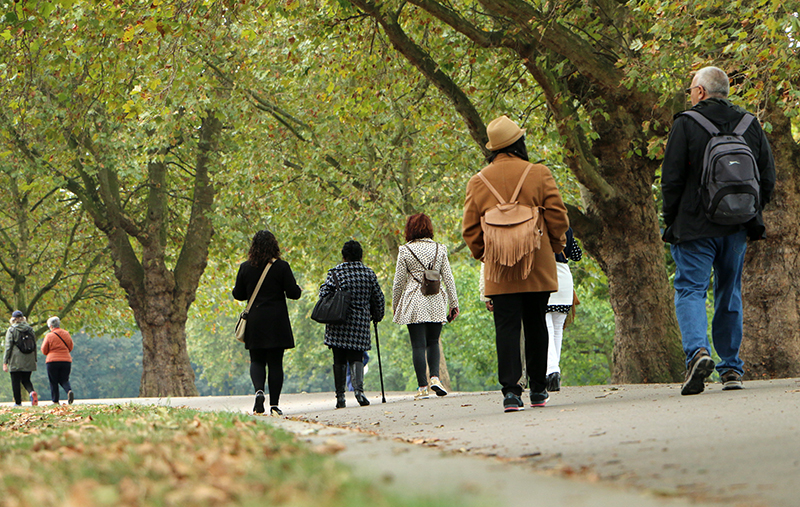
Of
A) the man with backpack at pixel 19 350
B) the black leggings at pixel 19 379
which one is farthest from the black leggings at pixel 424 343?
the black leggings at pixel 19 379

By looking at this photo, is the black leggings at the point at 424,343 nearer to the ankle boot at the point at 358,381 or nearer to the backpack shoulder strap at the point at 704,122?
the ankle boot at the point at 358,381

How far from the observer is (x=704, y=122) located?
644cm

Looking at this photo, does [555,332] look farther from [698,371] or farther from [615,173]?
[615,173]

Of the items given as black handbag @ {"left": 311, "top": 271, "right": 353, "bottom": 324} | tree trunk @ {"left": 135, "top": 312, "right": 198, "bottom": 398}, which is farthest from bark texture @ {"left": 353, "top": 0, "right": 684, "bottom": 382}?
tree trunk @ {"left": 135, "top": 312, "right": 198, "bottom": 398}

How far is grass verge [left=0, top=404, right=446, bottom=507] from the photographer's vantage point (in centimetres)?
232

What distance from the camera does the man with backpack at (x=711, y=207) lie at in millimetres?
6234

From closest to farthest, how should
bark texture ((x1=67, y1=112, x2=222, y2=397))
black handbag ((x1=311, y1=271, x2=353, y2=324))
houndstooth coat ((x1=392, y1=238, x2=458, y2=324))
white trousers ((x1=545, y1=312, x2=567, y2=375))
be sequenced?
1. white trousers ((x1=545, y1=312, x2=567, y2=375))
2. black handbag ((x1=311, y1=271, x2=353, y2=324))
3. houndstooth coat ((x1=392, y1=238, x2=458, y2=324))
4. bark texture ((x1=67, y1=112, x2=222, y2=397))

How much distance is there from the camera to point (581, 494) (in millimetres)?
2461

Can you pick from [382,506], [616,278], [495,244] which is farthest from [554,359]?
[382,506]

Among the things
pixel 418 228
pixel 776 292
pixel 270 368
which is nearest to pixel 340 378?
pixel 270 368

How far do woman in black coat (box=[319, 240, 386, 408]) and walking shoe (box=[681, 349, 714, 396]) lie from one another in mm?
4237

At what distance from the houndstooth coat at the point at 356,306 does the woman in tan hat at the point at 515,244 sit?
356 cm

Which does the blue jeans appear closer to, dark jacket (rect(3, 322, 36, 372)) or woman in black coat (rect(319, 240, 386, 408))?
woman in black coat (rect(319, 240, 386, 408))

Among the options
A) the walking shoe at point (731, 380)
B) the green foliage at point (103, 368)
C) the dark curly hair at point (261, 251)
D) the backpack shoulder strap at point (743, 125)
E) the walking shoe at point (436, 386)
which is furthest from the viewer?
the green foliage at point (103, 368)
